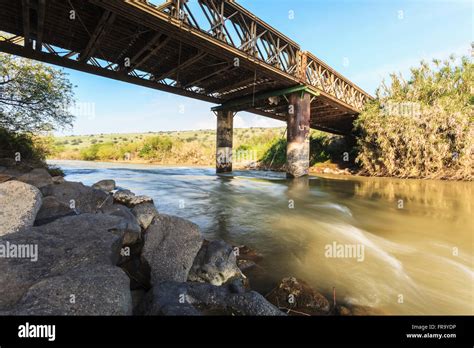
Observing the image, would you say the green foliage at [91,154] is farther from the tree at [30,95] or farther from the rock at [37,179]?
the rock at [37,179]

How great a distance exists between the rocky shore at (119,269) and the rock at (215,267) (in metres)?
0.01

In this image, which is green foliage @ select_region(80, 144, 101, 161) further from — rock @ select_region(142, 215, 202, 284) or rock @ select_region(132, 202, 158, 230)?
rock @ select_region(142, 215, 202, 284)

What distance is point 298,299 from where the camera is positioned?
8.59ft

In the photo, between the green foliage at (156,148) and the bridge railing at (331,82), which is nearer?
the bridge railing at (331,82)

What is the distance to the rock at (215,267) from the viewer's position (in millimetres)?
3055

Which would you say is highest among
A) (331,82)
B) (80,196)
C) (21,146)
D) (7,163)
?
(331,82)

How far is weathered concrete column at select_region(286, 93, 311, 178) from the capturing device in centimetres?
1603

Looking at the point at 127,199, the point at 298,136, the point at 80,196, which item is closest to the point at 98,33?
the point at 80,196

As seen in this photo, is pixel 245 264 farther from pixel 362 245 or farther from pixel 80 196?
pixel 80 196

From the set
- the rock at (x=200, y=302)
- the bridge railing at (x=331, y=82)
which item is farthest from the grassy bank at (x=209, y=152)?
the rock at (x=200, y=302)

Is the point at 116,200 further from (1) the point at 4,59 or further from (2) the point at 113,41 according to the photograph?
(2) the point at 113,41

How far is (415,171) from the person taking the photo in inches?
737

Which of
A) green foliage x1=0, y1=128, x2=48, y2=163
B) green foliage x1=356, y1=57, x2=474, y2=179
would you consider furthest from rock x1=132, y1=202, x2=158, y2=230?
green foliage x1=356, y1=57, x2=474, y2=179

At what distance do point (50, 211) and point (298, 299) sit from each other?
3.84 meters
